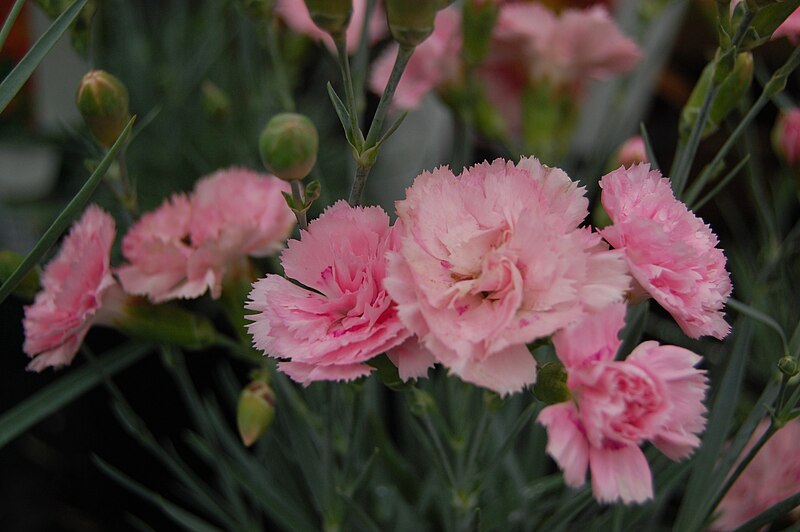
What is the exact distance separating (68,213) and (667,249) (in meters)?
0.24

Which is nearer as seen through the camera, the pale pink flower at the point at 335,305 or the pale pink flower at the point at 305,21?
the pale pink flower at the point at 335,305

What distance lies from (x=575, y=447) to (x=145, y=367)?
23.1 inches

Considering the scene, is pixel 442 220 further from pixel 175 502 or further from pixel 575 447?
pixel 175 502

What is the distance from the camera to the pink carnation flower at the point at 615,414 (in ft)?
0.79

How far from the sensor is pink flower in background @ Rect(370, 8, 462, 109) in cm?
56

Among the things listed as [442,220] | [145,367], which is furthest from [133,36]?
[442,220]

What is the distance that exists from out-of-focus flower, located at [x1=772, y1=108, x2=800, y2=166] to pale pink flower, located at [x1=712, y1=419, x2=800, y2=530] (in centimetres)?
17

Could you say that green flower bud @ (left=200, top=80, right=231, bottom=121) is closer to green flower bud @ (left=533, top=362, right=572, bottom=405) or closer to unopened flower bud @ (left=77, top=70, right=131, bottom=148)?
unopened flower bud @ (left=77, top=70, right=131, bottom=148)

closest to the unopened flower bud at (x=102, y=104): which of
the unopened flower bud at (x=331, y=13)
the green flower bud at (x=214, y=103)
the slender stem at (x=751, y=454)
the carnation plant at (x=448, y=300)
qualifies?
the carnation plant at (x=448, y=300)

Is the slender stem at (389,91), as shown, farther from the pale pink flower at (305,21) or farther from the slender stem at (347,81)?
the pale pink flower at (305,21)

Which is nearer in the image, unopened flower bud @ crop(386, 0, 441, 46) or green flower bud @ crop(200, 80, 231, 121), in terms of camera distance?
unopened flower bud @ crop(386, 0, 441, 46)

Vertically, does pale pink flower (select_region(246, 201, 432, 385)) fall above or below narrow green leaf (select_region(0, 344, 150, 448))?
above

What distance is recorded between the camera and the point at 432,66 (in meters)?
0.56

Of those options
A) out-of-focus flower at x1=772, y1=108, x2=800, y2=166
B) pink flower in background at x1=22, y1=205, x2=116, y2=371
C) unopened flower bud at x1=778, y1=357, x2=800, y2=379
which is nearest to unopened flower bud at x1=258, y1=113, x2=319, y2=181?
pink flower in background at x1=22, y1=205, x2=116, y2=371
